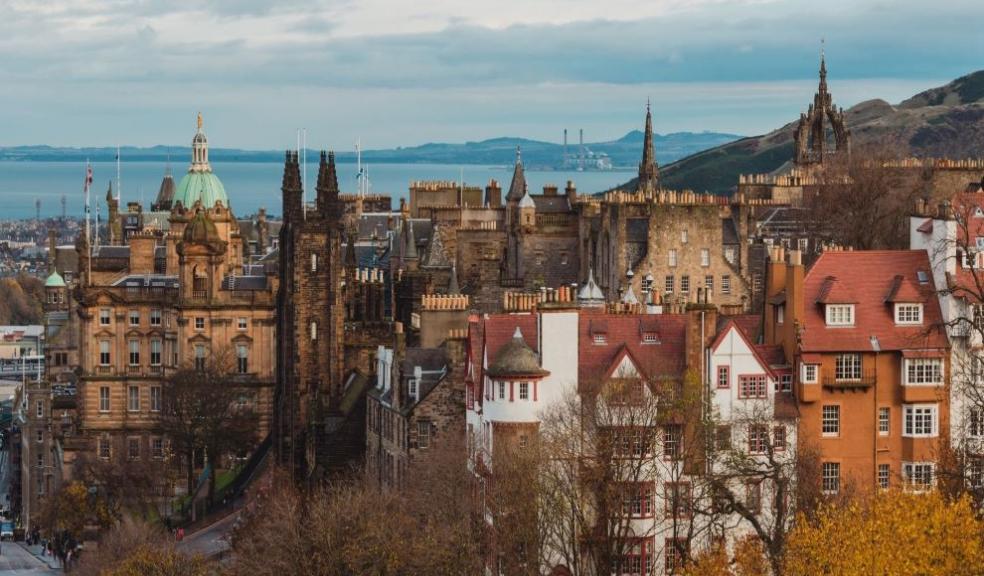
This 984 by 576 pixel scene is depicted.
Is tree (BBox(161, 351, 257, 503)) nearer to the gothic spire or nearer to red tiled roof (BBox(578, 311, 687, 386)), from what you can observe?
the gothic spire

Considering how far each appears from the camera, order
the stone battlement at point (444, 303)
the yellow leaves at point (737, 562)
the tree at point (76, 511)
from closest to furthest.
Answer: the yellow leaves at point (737, 562) → the stone battlement at point (444, 303) → the tree at point (76, 511)

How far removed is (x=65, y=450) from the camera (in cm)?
15462

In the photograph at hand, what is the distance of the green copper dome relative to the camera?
179m

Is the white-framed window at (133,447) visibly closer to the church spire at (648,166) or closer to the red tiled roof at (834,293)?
the church spire at (648,166)

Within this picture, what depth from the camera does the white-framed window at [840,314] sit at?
9156 cm

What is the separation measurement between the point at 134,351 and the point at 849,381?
2908 inches

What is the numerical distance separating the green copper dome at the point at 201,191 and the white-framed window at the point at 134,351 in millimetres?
21172

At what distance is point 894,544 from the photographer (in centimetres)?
7481

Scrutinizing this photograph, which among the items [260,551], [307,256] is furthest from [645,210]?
[260,551]

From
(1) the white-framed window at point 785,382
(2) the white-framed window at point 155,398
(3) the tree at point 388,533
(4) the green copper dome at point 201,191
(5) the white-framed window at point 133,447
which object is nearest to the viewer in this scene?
(3) the tree at point 388,533

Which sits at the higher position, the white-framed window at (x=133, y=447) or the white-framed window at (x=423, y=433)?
the white-framed window at (x=423, y=433)

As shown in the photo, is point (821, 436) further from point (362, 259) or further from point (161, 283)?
point (161, 283)

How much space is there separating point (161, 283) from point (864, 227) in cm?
4962

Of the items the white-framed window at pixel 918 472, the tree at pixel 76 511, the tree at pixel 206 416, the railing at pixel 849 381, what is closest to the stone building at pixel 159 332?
the tree at pixel 206 416
